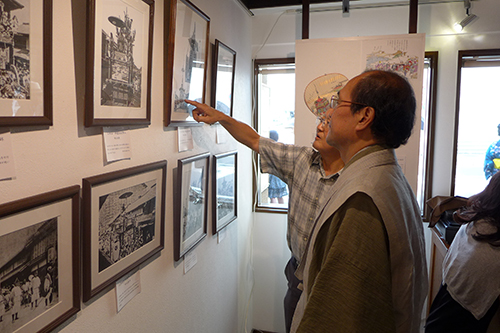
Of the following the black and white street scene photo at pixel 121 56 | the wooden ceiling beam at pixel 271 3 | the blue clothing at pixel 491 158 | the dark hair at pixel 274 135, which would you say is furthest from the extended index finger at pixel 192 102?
the blue clothing at pixel 491 158

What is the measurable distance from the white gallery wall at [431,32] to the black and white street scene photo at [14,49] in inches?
72.0

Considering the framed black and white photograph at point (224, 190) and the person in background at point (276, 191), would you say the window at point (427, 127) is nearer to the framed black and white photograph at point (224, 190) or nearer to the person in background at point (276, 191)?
the person in background at point (276, 191)

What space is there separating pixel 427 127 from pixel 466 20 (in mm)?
750

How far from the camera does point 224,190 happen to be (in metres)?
2.22

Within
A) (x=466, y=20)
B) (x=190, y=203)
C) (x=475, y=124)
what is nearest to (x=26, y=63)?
(x=190, y=203)

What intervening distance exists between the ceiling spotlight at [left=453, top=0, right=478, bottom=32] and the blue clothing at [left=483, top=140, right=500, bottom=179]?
0.88 metres

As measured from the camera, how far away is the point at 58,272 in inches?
37.3

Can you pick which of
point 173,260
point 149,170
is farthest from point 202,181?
point 149,170

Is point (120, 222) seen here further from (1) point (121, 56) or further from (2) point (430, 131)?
(2) point (430, 131)

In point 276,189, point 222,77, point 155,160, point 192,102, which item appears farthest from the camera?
point 276,189

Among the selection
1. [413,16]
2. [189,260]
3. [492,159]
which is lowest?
[189,260]

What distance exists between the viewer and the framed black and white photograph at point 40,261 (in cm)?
80

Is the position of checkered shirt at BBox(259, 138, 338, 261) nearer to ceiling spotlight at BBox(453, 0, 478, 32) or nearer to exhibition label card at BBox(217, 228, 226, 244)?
exhibition label card at BBox(217, 228, 226, 244)

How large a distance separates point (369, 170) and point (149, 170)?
795 millimetres
